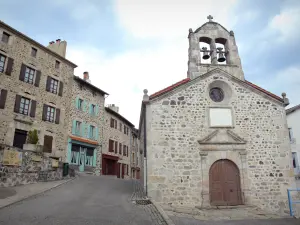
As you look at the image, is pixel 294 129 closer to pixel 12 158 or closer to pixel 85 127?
pixel 85 127

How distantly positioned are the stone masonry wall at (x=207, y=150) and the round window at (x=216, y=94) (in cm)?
30

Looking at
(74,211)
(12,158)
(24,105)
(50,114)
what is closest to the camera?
(74,211)

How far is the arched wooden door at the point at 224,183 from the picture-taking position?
10.1m

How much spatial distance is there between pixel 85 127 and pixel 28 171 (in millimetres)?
9488

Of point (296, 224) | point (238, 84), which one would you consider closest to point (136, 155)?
point (238, 84)

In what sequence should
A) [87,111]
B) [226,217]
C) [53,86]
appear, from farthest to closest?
[87,111]
[53,86]
[226,217]

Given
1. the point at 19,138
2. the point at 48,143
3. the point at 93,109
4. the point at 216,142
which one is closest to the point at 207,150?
the point at 216,142

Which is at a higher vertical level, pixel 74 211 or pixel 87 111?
pixel 87 111

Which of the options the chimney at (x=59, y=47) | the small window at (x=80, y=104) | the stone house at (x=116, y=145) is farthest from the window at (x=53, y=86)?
the stone house at (x=116, y=145)

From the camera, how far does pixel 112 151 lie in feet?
81.7

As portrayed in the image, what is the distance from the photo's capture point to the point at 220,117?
11211 mm

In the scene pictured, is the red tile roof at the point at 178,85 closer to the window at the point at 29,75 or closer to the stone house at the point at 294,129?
the window at the point at 29,75

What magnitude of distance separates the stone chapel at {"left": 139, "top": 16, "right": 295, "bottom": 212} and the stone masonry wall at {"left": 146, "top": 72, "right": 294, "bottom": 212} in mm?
39

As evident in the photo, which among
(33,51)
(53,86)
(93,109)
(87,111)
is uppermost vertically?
(33,51)
